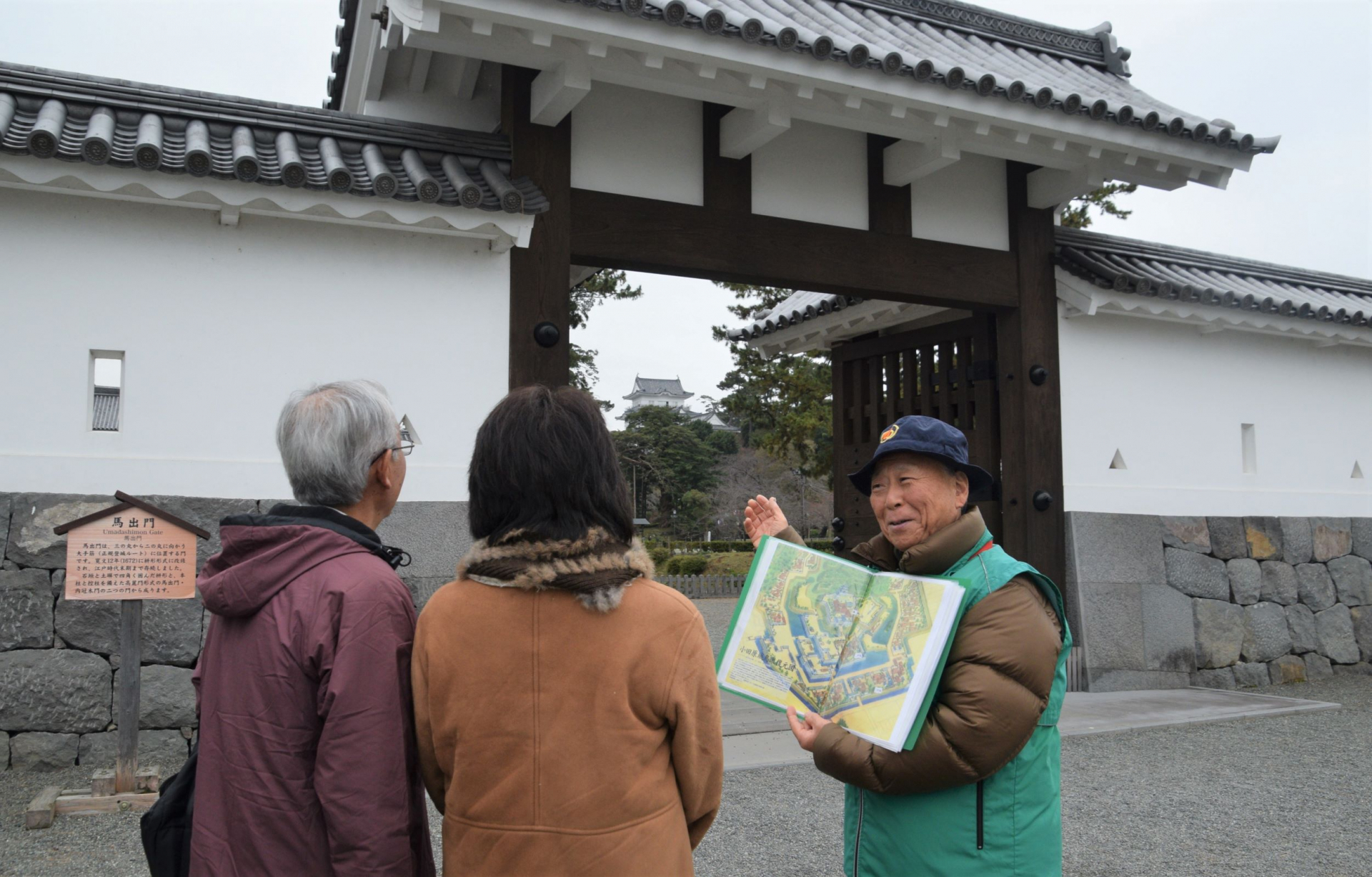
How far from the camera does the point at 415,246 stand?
5023mm

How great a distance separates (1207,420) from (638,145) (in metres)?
4.77

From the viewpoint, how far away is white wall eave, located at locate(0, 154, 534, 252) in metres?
4.12

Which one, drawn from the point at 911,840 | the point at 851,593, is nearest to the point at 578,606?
the point at 851,593

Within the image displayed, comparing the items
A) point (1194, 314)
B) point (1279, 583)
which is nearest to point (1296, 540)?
point (1279, 583)

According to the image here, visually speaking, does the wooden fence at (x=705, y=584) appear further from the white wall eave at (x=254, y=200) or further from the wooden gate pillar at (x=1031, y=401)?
the white wall eave at (x=254, y=200)

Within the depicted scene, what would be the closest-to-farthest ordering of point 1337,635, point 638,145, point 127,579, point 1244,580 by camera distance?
point 127,579 < point 638,145 < point 1244,580 < point 1337,635

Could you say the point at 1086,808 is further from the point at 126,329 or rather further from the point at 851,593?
the point at 126,329

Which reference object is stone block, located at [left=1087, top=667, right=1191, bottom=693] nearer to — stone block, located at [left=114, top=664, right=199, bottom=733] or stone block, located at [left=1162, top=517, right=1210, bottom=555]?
stone block, located at [left=1162, top=517, right=1210, bottom=555]

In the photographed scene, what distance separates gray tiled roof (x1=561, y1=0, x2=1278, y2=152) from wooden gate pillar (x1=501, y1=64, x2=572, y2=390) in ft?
3.14

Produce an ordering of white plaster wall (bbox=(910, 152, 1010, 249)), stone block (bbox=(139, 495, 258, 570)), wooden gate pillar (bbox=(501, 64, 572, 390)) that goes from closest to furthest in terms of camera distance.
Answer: stone block (bbox=(139, 495, 258, 570)) → wooden gate pillar (bbox=(501, 64, 572, 390)) → white plaster wall (bbox=(910, 152, 1010, 249))

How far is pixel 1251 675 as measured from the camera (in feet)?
24.3

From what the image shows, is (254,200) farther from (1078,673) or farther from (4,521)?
(1078,673)

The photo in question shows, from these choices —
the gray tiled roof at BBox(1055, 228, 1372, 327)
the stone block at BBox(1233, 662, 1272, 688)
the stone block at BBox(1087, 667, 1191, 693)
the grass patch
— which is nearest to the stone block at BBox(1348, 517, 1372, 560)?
the stone block at BBox(1233, 662, 1272, 688)

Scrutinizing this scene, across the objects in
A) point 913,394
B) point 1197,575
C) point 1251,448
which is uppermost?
point 913,394
